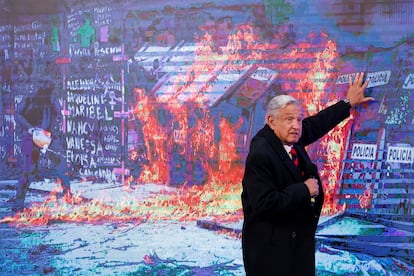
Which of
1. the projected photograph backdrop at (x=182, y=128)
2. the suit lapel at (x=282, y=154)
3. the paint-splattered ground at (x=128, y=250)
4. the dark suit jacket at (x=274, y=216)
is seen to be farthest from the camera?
the paint-splattered ground at (x=128, y=250)

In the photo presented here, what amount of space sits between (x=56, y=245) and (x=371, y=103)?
8.43 feet

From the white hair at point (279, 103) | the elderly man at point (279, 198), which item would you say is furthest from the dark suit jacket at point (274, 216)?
the white hair at point (279, 103)

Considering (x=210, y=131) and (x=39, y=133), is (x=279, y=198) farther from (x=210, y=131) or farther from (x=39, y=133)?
(x=39, y=133)

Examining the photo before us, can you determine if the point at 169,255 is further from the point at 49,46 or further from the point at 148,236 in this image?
the point at 49,46

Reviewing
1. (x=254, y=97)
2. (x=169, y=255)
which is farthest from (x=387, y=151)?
(x=169, y=255)

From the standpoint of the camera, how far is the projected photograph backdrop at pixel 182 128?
4.07 m

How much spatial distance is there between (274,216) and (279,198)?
167 mm

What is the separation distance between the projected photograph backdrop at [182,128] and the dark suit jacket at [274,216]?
98cm

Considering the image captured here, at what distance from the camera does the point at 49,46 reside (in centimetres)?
449

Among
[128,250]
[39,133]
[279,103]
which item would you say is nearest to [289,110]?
[279,103]

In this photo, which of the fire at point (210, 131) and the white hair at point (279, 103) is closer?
the white hair at point (279, 103)

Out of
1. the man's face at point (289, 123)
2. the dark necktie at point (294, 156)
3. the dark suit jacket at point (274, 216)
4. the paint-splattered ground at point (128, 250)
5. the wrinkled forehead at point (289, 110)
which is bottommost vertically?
the paint-splattered ground at point (128, 250)

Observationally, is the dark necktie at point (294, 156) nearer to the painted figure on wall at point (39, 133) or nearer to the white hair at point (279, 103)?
the white hair at point (279, 103)

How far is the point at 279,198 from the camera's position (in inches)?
119
